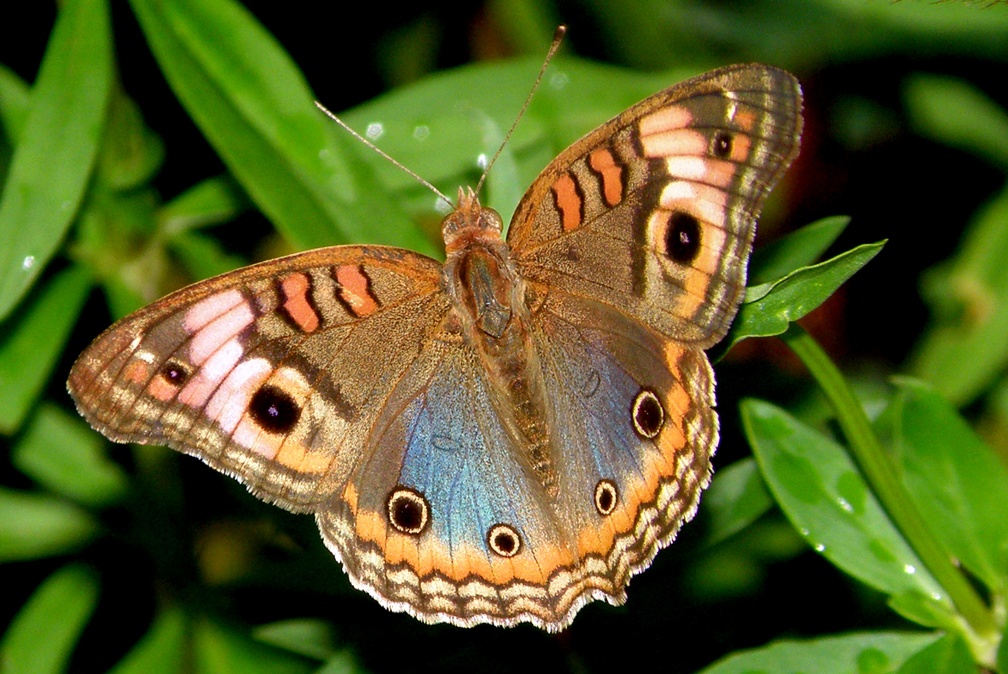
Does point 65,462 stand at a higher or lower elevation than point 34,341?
lower

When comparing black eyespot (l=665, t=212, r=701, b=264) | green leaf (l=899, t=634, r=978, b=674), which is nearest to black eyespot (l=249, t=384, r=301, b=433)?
black eyespot (l=665, t=212, r=701, b=264)

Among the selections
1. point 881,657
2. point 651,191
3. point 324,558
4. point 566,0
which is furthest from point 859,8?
point 324,558

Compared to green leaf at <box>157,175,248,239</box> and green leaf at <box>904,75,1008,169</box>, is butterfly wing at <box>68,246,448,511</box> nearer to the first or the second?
green leaf at <box>157,175,248,239</box>

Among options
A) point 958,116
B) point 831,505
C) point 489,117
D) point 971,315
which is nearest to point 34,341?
point 489,117

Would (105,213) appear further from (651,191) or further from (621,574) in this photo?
(621,574)

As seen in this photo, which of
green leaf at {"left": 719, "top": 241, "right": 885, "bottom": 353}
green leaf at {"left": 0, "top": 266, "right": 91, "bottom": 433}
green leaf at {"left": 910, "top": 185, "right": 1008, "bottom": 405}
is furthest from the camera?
green leaf at {"left": 910, "top": 185, "right": 1008, "bottom": 405}

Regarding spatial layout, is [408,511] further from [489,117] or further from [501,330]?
[489,117]

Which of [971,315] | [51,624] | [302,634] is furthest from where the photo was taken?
[971,315]
